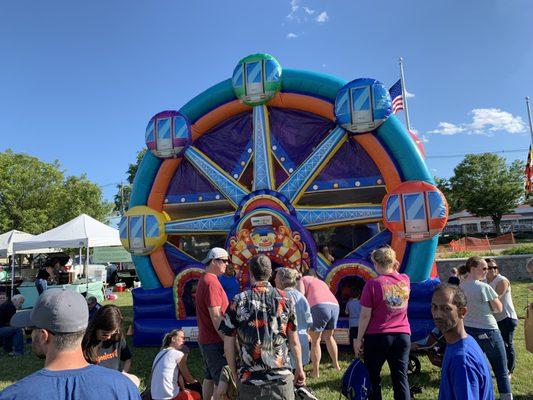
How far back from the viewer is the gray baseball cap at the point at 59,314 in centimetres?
136

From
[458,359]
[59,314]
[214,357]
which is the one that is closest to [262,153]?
[214,357]

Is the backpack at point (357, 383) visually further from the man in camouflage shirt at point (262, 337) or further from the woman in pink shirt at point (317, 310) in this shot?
the woman in pink shirt at point (317, 310)

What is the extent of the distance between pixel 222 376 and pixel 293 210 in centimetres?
309

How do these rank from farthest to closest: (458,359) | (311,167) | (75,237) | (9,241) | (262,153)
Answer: (9,241) < (75,237) < (262,153) < (311,167) < (458,359)

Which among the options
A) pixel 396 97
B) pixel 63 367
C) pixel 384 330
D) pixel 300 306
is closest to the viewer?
pixel 63 367

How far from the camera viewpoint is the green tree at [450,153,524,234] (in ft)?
97.3

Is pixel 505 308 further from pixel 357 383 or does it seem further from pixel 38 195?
pixel 38 195

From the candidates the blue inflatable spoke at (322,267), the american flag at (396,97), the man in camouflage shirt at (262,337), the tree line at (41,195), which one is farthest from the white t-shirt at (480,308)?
the tree line at (41,195)

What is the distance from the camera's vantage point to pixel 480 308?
3.39m

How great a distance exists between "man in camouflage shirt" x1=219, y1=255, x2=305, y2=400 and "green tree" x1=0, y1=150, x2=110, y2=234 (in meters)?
22.1

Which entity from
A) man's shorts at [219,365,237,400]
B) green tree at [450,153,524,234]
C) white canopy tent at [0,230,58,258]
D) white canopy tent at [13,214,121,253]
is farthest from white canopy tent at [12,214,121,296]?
green tree at [450,153,524,234]

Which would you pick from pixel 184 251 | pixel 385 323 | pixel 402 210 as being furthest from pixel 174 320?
pixel 385 323

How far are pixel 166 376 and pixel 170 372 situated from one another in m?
0.04

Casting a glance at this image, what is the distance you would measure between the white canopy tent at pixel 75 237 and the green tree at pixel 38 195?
12304mm
